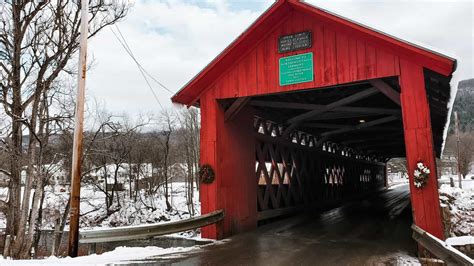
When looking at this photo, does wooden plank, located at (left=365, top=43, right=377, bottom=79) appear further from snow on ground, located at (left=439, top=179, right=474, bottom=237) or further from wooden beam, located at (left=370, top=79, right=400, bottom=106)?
snow on ground, located at (left=439, top=179, right=474, bottom=237)

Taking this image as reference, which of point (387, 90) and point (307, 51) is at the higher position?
point (307, 51)

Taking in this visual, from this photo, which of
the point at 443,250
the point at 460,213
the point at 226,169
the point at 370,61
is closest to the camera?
the point at 443,250

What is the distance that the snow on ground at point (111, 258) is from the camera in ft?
16.0

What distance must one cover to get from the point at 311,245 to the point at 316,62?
3.58 metres

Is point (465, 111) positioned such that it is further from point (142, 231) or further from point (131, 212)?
point (142, 231)

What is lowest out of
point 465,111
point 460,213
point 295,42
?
point 460,213

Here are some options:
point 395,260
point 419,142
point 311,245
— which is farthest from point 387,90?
point 311,245

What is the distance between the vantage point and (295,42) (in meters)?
7.65

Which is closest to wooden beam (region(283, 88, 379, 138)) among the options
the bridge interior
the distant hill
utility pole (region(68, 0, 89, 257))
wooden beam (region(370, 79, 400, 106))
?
the bridge interior

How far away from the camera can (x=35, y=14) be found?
1187cm

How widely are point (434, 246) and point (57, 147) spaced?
1456cm

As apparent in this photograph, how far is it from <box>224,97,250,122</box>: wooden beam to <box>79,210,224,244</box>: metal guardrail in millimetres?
2222

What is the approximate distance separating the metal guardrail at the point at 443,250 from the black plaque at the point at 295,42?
4.04 metres

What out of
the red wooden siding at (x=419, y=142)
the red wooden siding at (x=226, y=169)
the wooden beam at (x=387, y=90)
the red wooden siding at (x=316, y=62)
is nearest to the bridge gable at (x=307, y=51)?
the red wooden siding at (x=316, y=62)
